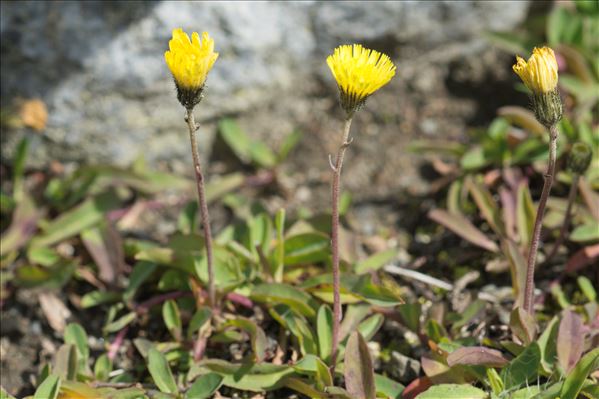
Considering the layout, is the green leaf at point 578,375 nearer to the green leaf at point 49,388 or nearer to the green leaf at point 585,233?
the green leaf at point 585,233

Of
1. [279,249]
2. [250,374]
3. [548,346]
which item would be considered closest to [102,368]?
→ [250,374]

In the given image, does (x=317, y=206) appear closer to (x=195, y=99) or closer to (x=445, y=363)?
(x=445, y=363)

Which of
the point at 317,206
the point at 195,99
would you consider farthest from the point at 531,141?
the point at 195,99

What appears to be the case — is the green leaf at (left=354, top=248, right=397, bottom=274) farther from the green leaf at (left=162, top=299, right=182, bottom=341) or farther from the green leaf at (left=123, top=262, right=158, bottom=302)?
the green leaf at (left=123, top=262, right=158, bottom=302)

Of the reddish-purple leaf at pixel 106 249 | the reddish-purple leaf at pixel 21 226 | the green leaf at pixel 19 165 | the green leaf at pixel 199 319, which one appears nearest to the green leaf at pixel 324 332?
the green leaf at pixel 199 319

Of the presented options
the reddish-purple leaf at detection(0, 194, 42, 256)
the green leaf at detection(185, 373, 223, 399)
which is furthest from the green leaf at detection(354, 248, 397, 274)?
the reddish-purple leaf at detection(0, 194, 42, 256)

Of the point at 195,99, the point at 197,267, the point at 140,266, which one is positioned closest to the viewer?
the point at 195,99
